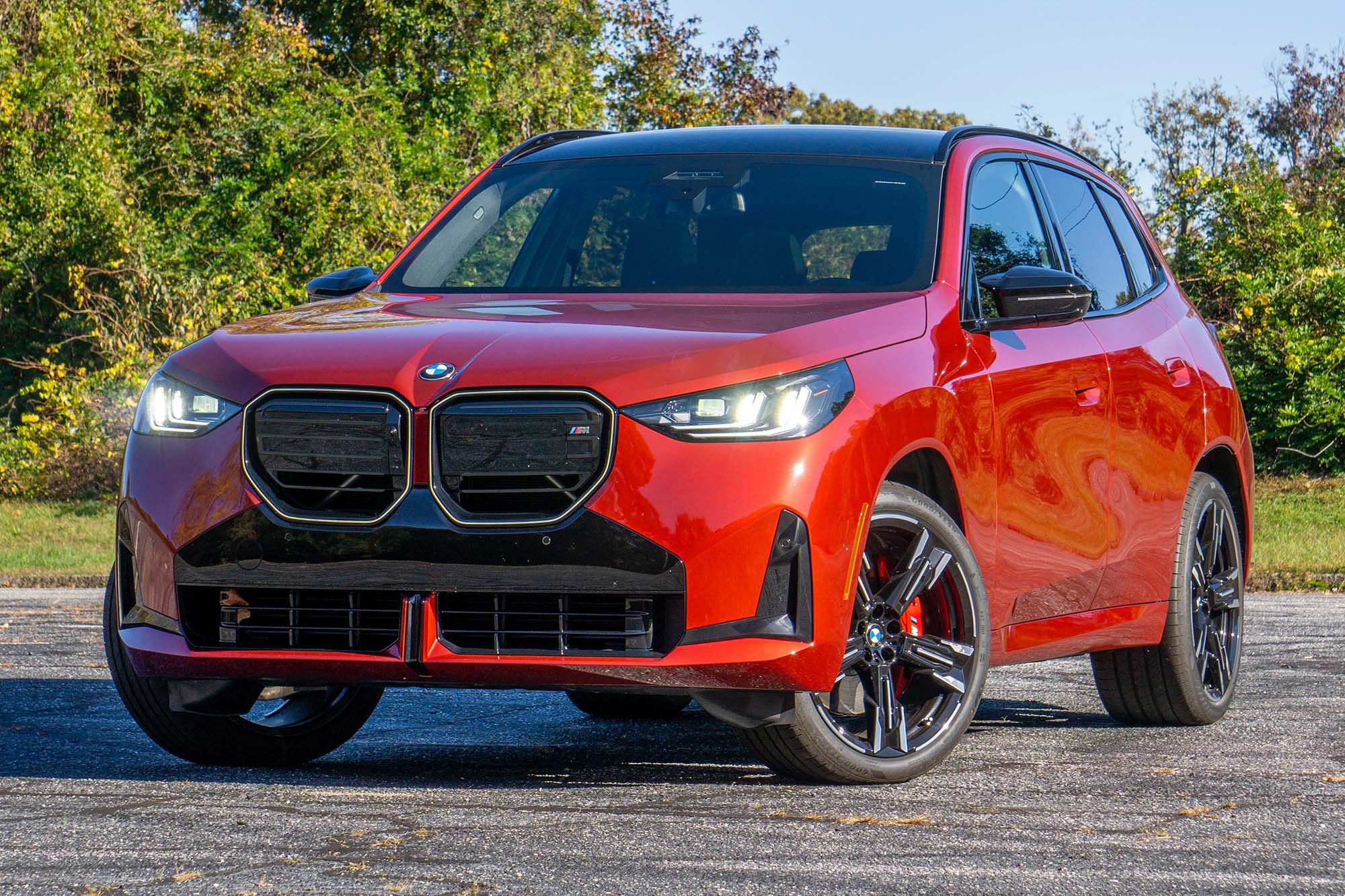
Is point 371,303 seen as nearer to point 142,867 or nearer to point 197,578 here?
point 197,578

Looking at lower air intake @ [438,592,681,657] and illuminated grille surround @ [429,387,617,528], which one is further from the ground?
illuminated grille surround @ [429,387,617,528]

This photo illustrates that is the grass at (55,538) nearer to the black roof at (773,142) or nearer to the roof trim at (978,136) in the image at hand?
the black roof at (773,142)

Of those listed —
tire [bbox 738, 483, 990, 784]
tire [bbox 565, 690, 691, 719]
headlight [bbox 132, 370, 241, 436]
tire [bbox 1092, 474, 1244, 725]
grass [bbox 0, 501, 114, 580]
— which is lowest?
grass [bbox 0, 501, 114, 580]

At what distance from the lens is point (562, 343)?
486 centimetres

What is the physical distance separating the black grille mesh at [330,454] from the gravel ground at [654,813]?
742 millimetres

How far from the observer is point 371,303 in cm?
575

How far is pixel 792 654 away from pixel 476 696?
11.4 feet

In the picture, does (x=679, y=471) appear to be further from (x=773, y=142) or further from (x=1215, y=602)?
(x=1215, y=602)

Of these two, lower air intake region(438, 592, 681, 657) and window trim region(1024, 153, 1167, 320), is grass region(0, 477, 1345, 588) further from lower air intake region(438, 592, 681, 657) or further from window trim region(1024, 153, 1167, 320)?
lower air intake region(438, 592, 681, 657)

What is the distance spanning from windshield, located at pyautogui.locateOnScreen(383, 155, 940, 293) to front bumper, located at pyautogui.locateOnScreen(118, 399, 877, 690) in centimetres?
110

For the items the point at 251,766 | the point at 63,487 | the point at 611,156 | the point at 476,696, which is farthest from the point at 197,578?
the point at 63,487

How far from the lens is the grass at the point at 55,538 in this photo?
675 inches

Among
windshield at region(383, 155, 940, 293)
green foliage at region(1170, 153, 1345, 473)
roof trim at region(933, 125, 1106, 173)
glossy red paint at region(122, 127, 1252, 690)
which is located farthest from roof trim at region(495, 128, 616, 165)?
green foliage at region(1170, 153, 1345, 473)

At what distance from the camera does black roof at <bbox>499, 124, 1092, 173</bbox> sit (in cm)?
627
